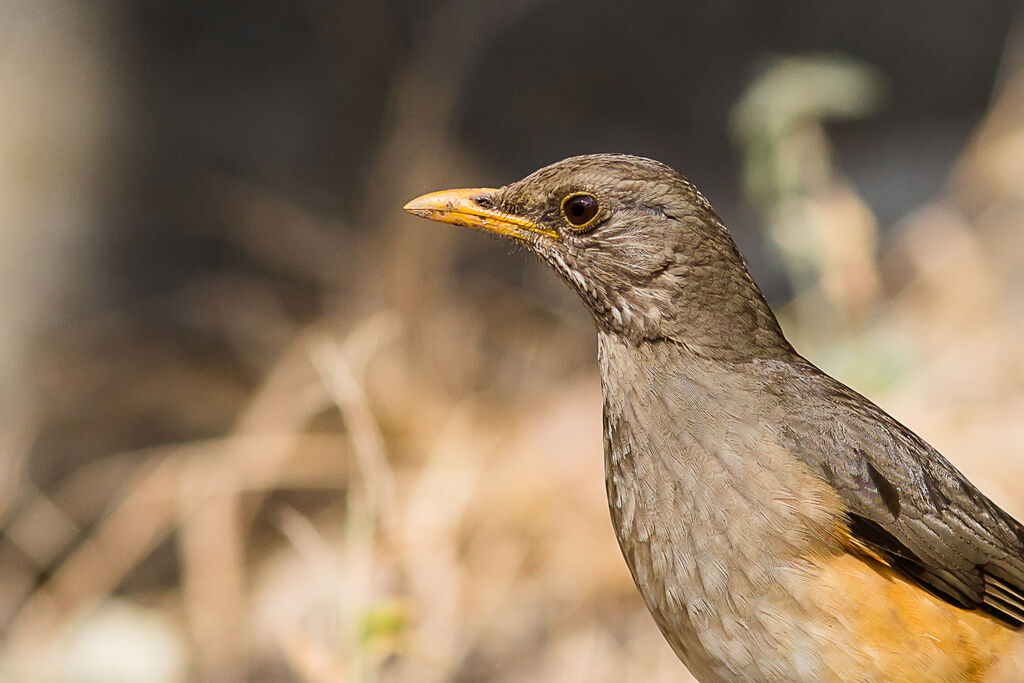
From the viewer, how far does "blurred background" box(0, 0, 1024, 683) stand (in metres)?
5.86

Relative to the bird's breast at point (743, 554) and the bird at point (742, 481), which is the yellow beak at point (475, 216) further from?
the bird's breast at point (743, 554)

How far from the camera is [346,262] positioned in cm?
713

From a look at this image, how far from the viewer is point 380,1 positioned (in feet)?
23.0

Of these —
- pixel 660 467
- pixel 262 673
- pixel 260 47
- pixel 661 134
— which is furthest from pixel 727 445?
pixel 260 47

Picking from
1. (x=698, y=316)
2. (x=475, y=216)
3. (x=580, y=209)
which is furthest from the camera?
(x=475, y=216)

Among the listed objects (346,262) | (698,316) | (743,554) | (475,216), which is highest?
(346,262)

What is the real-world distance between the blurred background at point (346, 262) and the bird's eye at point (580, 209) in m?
2.59

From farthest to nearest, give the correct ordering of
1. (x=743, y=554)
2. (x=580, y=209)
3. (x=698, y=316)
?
(x=580, y=209), (x=698, y=316), (x=743, y=554)

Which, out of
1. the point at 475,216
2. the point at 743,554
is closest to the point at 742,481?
the point at 743,554

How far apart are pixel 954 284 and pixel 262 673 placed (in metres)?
3.92

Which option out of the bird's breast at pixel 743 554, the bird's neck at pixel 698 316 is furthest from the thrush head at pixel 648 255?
the bird's breast at pixel 743 554

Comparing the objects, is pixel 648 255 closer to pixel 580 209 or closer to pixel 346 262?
pixel 580 209

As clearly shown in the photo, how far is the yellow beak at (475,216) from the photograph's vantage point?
3227 mm

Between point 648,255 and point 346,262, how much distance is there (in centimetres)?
428
